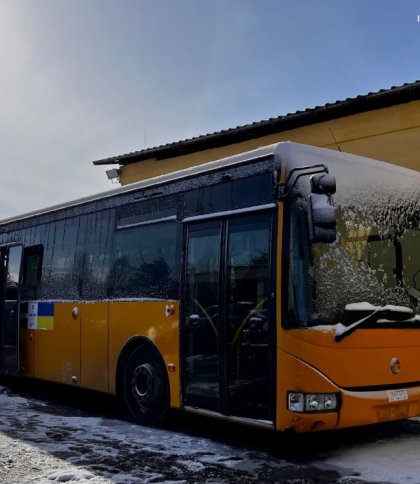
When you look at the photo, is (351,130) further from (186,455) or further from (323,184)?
(186,455)

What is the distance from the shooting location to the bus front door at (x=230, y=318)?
6.23 meters

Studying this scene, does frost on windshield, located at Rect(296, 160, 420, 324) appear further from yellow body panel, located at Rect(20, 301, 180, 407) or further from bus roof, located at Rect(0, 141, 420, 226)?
yellow body panel, located at Rect(20, 301, 180, 407)

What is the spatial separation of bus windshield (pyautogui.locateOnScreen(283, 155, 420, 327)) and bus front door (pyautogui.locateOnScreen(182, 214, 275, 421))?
31 centimetres

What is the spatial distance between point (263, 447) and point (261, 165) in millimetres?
2944

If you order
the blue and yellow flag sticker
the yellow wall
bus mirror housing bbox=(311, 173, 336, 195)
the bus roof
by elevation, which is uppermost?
the yellow wall

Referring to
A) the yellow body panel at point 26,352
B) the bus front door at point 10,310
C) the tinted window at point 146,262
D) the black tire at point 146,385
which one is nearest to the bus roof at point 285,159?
the tinted window at point 146,262

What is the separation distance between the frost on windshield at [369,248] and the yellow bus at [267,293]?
0.01 metres

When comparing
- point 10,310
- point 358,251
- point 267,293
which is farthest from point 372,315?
point 10,310

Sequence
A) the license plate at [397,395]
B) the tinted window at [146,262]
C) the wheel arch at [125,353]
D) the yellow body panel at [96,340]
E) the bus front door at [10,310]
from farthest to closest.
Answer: the bus front door at [10,310]
the wheel arch at [125,353]
the tinted window at [146,262]
the yellow body panel at [96,340]
the license plate at [397,395]

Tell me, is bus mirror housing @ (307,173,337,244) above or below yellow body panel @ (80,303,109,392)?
above

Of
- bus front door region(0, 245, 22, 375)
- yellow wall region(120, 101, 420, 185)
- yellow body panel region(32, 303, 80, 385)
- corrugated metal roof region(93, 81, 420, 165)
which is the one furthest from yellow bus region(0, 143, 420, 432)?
corrugated metal roof region(93, 81, 420, 165)

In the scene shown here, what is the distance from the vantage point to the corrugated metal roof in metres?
13.5

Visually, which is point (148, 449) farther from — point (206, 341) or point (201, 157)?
point (201, 157)

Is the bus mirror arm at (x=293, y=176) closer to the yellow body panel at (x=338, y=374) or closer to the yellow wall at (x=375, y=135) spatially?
the yellow body panel at (x=338, y=374)
